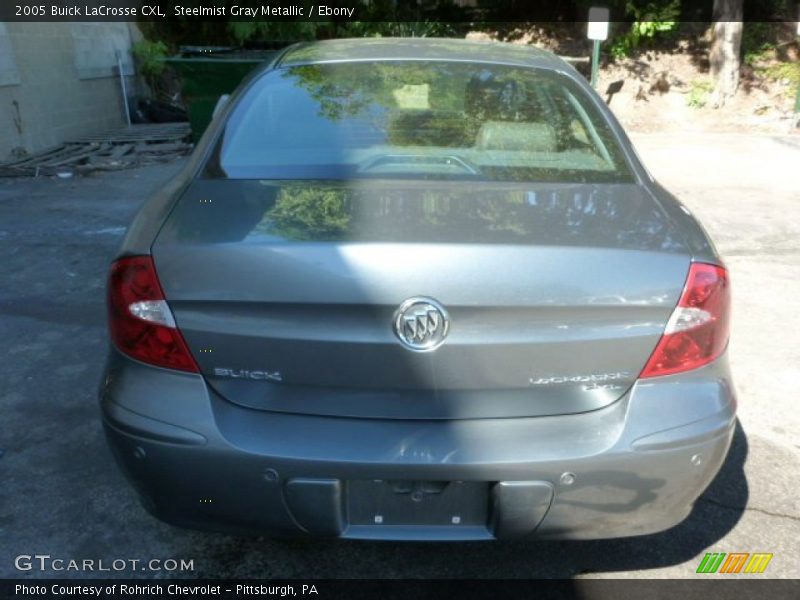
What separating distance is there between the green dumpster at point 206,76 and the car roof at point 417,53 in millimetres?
6126

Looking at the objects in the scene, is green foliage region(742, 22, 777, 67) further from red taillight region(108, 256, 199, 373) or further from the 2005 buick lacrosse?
red taillight region(108, 256, 199, 373)

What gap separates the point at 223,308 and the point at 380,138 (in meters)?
1.11

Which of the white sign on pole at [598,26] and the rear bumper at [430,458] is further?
the white sign on pole at [598,26]

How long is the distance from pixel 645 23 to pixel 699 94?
176cm

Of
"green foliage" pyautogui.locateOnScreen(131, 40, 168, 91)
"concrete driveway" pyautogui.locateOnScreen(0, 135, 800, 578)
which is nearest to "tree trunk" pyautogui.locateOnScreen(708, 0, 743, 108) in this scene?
"concrete driveway" pyautogui.locateOnScreen(0, 135, 800, 578)

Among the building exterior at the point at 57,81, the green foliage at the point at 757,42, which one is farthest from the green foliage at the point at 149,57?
the green foliage at the point at 757,42

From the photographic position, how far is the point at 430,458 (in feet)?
5.94

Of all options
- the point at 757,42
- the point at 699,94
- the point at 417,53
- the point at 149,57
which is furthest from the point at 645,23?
the point at 417,53

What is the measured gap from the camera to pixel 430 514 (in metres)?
1.90

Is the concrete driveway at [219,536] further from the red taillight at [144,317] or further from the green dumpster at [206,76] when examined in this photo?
the green dumpster at [206,76]

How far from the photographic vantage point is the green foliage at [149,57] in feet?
40.3

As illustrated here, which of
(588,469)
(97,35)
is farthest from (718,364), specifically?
(97,35)

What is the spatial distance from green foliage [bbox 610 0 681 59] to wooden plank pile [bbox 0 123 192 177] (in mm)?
8238

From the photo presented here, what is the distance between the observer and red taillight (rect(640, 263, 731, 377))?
6.09 feet
